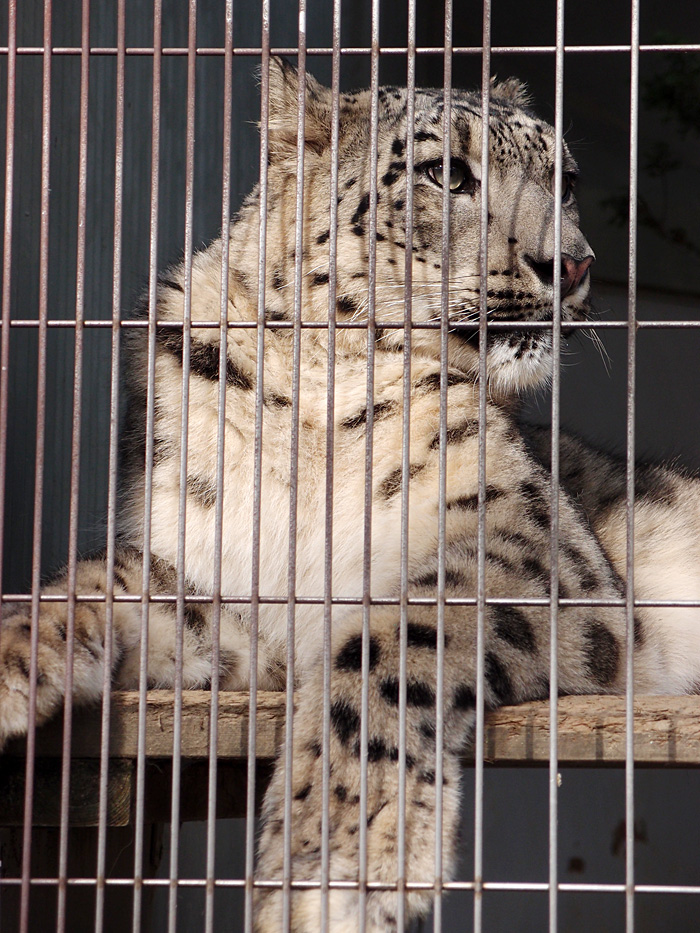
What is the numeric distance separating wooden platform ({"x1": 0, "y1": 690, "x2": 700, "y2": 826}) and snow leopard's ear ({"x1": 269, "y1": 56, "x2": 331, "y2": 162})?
130cm

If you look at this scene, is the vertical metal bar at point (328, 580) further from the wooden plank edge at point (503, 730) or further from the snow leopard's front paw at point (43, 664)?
the snow leopard's front paw at point (43, 664)

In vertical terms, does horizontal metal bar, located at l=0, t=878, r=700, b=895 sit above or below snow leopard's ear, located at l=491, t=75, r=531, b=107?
below

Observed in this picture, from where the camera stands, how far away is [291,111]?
2.65 m

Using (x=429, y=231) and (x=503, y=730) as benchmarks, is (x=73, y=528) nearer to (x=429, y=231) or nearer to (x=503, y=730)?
(x=503, y=730)

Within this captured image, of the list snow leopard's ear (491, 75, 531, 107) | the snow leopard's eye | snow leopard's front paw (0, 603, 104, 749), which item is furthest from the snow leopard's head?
snow leopard's front paw (0, 603, 104, 749)

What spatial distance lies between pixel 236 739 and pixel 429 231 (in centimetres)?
123

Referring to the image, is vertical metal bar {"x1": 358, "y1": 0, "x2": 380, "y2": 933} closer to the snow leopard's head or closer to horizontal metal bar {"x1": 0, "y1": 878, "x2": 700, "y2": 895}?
horizontal metal bar {"x1": 0, "y1": 878, "x2": 700, "y2": 895}

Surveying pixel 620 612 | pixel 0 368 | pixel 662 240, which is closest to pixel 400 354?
pixel 620 612

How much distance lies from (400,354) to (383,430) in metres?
0.19

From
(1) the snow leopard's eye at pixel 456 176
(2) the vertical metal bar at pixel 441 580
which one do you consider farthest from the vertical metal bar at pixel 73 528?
(1) the snow leopard's eye at pixel 456 176

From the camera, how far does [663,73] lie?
5.59 meters

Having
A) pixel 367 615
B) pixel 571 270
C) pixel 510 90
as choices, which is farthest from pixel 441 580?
pixel 510 90

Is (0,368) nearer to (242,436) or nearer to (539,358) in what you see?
(242,436)

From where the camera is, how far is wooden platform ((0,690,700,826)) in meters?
1.98
